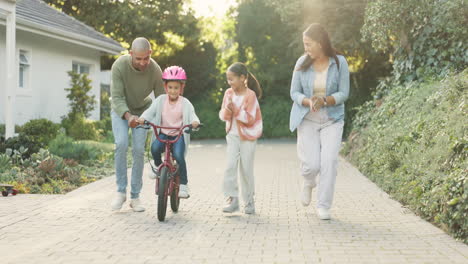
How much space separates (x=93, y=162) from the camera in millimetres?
13297

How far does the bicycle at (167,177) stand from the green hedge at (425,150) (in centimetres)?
272

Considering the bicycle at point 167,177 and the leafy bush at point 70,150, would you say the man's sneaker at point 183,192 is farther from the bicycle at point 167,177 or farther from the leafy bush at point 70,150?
the leafy bush at point 70,150

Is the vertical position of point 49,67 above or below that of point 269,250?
above

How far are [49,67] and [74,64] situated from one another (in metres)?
2.20

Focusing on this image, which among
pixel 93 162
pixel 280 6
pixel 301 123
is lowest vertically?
pixel 93 162

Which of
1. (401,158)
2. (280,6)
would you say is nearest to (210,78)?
(280,6)

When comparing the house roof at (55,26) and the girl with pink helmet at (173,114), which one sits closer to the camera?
the girl with pink helmet at (173,114)

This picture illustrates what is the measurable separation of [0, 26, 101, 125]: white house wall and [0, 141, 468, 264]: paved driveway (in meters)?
9.14

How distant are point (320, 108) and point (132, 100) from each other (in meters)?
2.18

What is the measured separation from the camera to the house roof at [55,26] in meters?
16.7

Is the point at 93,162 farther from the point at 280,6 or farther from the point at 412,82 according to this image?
the point at 280,6

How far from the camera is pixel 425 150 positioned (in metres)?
8.16

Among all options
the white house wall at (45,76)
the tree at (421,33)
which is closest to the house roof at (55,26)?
the white house wall at (45,76)

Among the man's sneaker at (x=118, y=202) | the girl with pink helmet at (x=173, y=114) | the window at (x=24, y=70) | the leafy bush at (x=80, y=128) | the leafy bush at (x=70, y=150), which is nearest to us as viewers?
the girl with pink helmet at (x=173, y=114)
